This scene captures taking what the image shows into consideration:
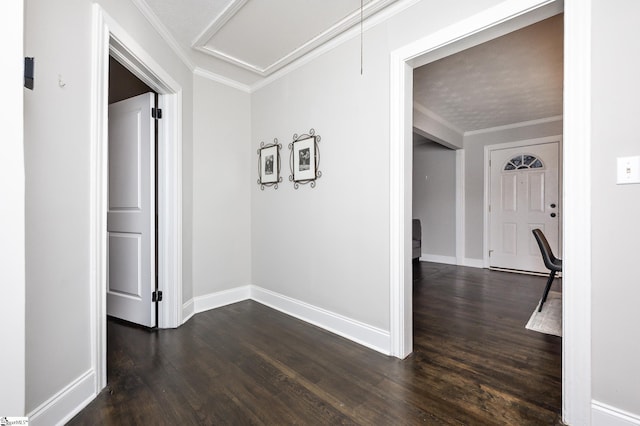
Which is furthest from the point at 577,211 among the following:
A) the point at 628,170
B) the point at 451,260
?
the point at 451,260

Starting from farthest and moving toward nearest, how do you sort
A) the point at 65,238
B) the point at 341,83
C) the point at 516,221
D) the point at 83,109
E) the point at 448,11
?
1. the point at 516,221
2. the point at 341,83
3. the point at 448,11
4. the point at 83,109
5. the point at 65,238

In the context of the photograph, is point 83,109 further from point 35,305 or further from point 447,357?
point 447,357

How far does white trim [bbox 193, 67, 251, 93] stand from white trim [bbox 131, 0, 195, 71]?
0.09 m

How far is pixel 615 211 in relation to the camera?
51.2 inches

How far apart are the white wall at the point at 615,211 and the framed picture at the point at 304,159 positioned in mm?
1830

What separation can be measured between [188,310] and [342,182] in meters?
1.89

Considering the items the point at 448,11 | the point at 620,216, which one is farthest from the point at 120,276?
the point at 620,216

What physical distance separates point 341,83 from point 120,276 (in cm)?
265

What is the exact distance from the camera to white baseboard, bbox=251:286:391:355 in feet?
7.07

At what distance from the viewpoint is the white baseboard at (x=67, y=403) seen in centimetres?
130

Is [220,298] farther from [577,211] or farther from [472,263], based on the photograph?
[472,263]

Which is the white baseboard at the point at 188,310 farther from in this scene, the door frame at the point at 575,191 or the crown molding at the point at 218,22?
the door frame at the point at 575,191

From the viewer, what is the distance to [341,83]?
2.42 metres

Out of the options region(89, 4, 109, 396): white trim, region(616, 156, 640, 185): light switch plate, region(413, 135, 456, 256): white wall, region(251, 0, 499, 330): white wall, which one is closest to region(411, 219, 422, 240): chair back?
region(413, 135, 456, 256): white wall
